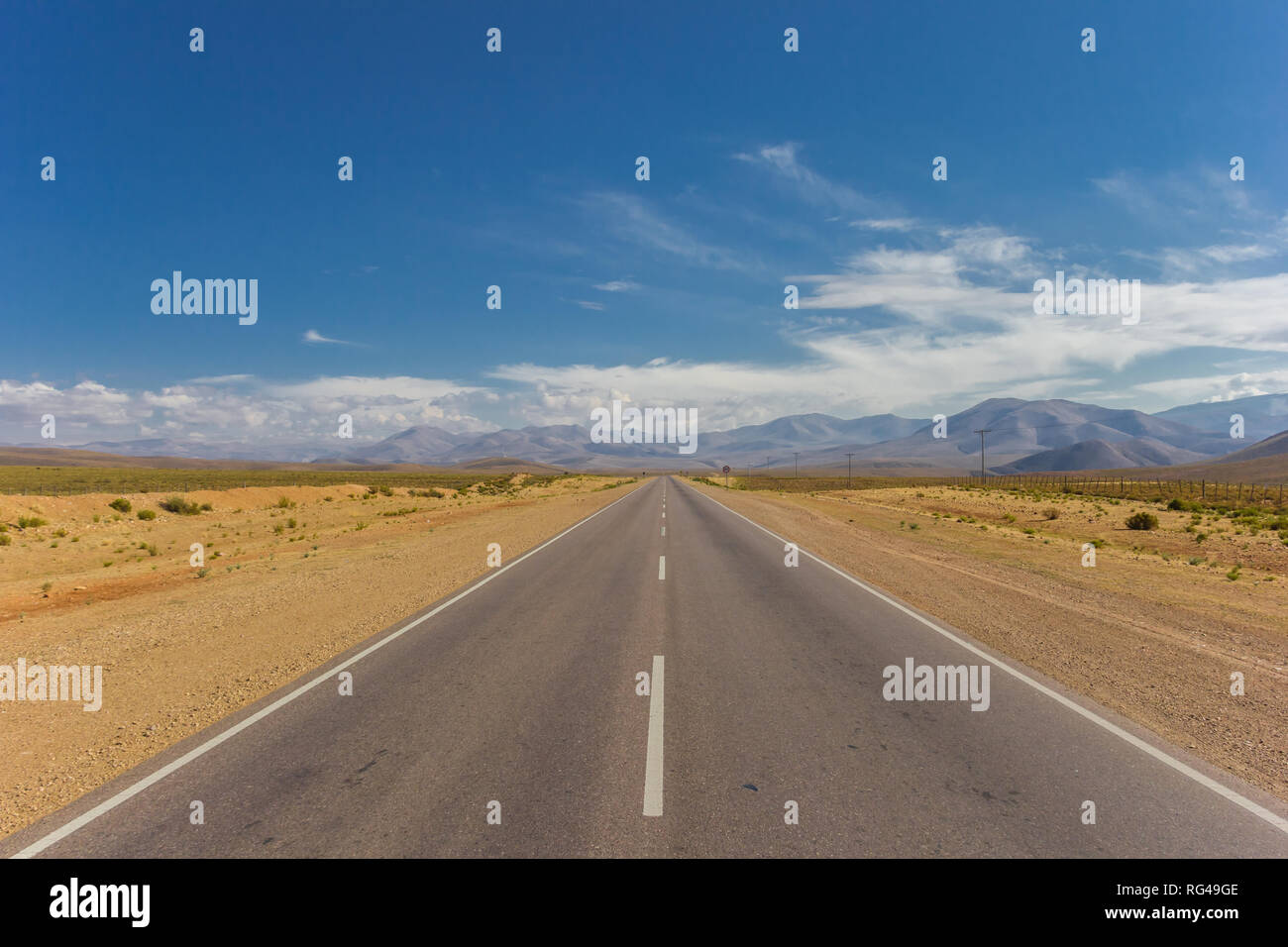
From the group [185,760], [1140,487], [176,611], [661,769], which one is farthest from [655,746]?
[1140,487]

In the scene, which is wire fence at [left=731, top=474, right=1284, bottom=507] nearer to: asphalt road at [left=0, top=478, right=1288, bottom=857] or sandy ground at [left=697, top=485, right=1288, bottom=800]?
sandy ground at [left=697, top=485, right=1288, bottom=800]

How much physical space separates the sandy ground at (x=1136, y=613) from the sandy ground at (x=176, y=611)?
9427 millimetres

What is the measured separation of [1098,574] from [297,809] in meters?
17.2

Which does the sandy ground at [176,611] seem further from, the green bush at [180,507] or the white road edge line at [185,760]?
the green bush at [180,507]

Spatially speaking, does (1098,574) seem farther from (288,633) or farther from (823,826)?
(288,633)

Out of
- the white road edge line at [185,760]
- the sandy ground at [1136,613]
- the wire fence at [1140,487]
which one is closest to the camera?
the white road edge line at [185,760]

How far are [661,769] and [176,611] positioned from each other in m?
11.0

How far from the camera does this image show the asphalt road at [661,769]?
3.89 m

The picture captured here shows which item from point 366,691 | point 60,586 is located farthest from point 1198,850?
point 60,586

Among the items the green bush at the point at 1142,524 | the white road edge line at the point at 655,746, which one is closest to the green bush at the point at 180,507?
the white road edge line at the point at 655,746

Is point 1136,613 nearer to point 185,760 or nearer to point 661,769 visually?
point 661,769

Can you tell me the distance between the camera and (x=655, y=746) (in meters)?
5.12

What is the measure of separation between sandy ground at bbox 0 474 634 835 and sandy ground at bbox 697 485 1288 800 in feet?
30.9
